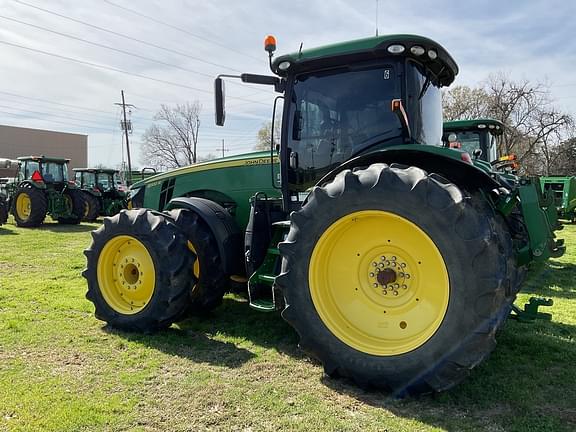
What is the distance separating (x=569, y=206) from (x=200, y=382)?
1588 cm

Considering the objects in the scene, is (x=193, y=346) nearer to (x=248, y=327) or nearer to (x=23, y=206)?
(x=248, y=327)

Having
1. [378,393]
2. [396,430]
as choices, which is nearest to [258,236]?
[378,393]

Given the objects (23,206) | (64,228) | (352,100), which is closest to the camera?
(352,100)

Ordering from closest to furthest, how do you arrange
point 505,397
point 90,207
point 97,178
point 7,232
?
1. point 505,397
2. point 7,232
3. point 90,207
4. point 97,178

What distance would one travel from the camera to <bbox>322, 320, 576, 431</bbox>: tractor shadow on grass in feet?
9.89

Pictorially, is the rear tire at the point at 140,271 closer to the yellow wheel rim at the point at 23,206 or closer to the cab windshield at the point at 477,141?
the cab windshield at the point at 477,141

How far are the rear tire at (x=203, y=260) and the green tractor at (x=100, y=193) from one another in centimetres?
1505

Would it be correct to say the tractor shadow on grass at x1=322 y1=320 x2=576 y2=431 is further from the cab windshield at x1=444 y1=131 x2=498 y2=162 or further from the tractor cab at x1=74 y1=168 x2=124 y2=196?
the tractor cab at x1=74 y1=168 x2=124 y2=196

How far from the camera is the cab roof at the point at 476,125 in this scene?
1087cm

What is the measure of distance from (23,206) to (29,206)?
41cm

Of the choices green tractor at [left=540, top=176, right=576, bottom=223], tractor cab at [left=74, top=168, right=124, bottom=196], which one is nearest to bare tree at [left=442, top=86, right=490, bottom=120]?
green tractor at [left=540, top=176, right=576, bottom=223]

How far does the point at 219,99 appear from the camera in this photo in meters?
4.51

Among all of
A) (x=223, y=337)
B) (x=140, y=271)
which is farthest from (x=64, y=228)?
(x=223, y=337)

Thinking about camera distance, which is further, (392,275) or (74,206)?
(74,206)
